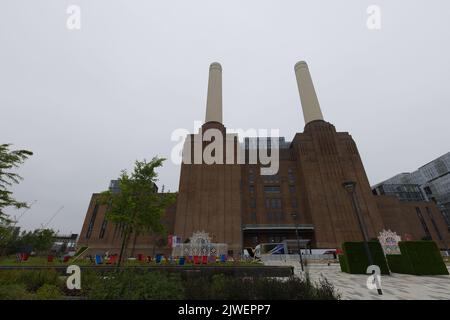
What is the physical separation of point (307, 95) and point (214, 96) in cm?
2627

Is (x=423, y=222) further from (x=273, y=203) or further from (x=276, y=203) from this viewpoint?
(x=273, y=203)

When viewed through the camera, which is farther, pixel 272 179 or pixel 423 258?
pixel 272 179

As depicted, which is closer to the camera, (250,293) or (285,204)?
(250,293)

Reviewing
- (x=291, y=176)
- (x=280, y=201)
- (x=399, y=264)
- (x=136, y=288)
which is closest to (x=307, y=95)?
(x=291, y=176)

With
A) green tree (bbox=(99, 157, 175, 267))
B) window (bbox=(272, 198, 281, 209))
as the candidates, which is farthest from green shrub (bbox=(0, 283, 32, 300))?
window (bbox=(272, 198, 281, 209))

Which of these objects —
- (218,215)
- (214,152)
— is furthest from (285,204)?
(214,152)

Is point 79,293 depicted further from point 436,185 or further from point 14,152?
point 436,185

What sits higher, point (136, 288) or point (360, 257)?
point (360, 257)

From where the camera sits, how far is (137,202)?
61.1 ft

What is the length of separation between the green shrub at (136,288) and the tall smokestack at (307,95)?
206 ft

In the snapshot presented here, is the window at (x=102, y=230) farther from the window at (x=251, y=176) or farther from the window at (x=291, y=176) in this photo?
the window at (x=291, y=176)

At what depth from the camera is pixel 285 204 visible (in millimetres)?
55562
